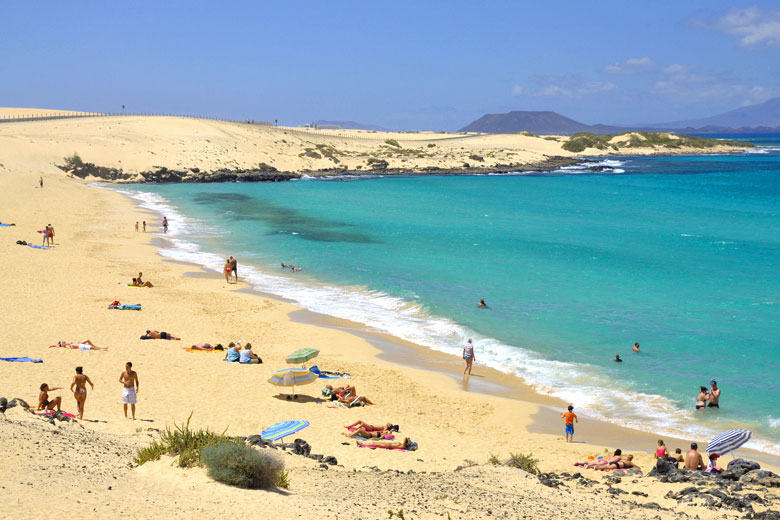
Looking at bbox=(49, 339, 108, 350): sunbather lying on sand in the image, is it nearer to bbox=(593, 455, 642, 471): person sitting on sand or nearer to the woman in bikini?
the woman in bikini

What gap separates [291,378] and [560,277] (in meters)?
17.4

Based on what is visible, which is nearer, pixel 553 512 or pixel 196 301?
pixel 553 512

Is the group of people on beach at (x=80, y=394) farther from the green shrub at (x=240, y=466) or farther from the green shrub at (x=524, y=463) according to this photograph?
the green shrub at (x=524, y=463)

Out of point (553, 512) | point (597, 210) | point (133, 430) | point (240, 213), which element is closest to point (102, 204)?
point (240, 213)

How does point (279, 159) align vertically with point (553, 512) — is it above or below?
above

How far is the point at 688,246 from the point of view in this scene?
3828 cm

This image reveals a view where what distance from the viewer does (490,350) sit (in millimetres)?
20562

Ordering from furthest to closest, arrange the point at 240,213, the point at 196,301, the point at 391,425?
the point at 240,213
the point at 196,301
the point at 391,425

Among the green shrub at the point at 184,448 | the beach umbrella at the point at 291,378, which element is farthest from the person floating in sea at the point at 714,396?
the green shrub at the point at 184,448

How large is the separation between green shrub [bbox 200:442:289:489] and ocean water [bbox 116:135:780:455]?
30.2 ft

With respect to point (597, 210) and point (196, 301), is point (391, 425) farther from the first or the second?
point (597, 210)

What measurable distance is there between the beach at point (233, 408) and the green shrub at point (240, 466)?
0.65 ft

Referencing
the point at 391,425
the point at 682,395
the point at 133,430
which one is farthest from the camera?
the point at 682,395

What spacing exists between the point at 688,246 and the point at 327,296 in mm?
22356
